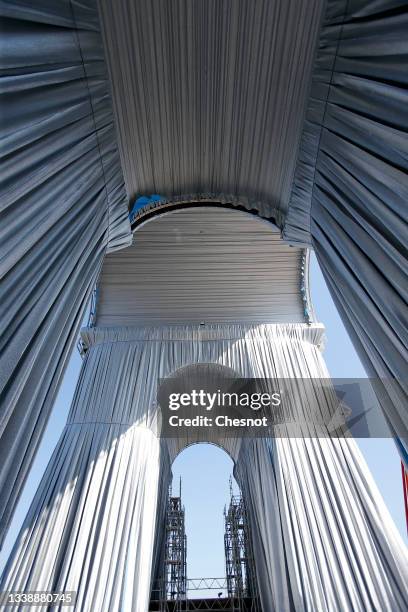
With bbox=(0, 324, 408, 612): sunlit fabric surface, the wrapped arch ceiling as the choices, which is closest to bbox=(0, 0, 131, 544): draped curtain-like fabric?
the wrapped arch ceiling

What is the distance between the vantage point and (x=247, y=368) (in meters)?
8.57

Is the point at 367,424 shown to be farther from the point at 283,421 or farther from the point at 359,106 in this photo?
the point at 359,106

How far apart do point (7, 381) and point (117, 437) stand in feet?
19.1

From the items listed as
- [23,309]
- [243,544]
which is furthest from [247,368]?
[23,309]

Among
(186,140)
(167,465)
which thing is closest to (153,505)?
(167,465)

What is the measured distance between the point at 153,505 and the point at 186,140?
234 inches

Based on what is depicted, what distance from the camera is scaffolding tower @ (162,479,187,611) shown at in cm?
1026

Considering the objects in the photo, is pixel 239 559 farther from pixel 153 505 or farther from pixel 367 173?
pixel 367 173

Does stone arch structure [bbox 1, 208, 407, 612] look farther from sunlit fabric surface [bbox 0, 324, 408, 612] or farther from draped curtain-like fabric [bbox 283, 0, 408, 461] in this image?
draped curtain-like fabric [bbox 283, 0, 408, 461]

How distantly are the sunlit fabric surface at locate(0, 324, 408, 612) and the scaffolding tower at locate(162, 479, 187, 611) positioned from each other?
358cm

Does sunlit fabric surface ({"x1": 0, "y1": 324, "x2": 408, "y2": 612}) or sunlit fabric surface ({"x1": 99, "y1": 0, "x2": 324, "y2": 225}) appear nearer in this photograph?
sunlit fabric surface ({"x1": 99, "y1": 0, "x2": 324, "y2": 225})

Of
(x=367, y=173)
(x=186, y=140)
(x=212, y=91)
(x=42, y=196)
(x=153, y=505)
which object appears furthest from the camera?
(x=153, y=505)

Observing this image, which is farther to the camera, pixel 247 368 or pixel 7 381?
pixel 247 368

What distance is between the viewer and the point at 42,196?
2.27 meters
